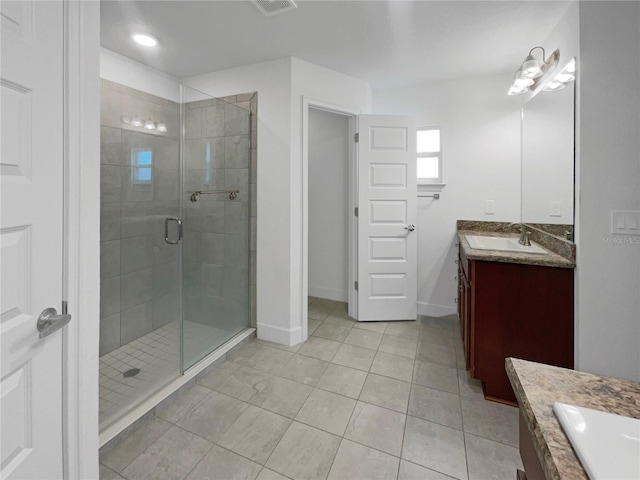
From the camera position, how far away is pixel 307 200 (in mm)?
2652

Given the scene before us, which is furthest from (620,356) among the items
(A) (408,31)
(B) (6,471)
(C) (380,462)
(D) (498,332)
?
A: (B) (6,471)

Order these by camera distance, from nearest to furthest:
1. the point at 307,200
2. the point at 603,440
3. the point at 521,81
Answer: the point at 603,440 < the point at 521,81 < the point at 307,200

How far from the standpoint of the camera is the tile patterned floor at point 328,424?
4.49 ft

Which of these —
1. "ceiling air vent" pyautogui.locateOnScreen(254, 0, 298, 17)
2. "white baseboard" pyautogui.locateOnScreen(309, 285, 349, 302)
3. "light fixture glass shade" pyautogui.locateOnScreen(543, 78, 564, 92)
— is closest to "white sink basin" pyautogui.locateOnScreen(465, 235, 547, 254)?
"light fixture glass shade" pyautogui.locateOnScreen(543, 78, 564, 92)

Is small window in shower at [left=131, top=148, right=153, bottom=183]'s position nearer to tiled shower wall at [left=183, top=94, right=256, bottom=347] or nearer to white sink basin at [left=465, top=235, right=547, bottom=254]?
tiled shower wall at [left=183, top=94, right=256, bottom=347]

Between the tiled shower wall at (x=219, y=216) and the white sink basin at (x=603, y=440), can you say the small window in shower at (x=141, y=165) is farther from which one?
the white sink basin at (x=603, y=440)

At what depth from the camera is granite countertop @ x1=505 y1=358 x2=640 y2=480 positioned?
441mm

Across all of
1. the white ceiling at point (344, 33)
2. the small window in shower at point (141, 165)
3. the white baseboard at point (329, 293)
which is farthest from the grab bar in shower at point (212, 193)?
the white baseboard at point (329, 293)

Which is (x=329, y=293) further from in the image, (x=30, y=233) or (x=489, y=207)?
(x=30, y=233)

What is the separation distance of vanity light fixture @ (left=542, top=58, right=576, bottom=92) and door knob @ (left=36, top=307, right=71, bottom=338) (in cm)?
272

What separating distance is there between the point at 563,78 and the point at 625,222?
1.00m

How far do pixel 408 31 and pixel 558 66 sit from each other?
3.39ft

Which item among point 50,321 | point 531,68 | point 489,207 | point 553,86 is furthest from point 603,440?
point 489,207

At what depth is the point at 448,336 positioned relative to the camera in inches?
108
